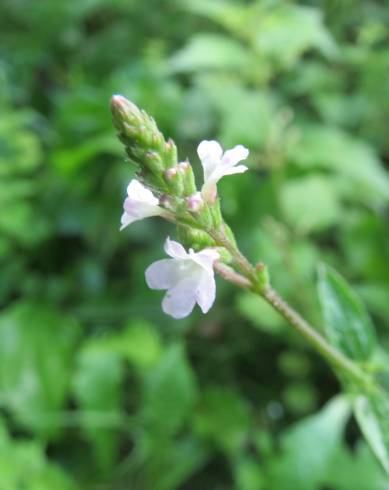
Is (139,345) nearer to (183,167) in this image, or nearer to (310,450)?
(310,450)

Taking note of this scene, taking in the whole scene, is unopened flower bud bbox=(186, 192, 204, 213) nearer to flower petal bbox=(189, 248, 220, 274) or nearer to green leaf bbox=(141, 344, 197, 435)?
flower petal bbox=(189, 248, 220, 274)

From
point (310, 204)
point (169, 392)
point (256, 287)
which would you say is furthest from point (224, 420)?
point (256, 287)

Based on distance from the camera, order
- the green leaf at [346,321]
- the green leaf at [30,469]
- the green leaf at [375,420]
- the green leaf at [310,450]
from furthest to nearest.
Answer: the green leaf at [30,469] → the green leaf at [310,450] → the green leaf at [346,321] → the green leaf at [375,420]

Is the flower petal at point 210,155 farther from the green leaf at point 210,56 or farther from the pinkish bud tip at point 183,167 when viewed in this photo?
the green leaf at point 210,56

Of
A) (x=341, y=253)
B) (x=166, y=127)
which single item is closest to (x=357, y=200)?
(x=341, y=253)

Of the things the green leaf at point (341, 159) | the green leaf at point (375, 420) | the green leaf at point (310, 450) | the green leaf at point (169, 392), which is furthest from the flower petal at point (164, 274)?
the green leaf at point (341, 159)

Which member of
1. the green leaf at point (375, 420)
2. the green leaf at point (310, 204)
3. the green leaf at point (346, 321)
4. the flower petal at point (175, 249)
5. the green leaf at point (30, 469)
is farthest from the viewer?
the green leaf at point (310, 204)

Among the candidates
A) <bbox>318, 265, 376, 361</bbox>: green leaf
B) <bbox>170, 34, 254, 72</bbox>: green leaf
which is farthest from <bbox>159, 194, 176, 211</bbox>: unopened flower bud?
<bbox>170, 34, 254, 72</bbox>: green leaf
